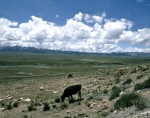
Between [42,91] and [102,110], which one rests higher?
[102,110]

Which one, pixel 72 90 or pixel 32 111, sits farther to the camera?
pixel 72 90

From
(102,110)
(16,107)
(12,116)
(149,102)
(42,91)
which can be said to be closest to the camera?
(149,102)

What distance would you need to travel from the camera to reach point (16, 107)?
19188 mm

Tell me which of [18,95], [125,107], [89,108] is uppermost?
[125,107]

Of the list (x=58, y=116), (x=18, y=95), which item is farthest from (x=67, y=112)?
(x=18, y=95)

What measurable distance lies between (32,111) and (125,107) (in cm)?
881

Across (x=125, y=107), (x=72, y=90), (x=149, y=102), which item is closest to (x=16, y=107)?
(x=72, y=90)

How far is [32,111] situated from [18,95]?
9.95 m

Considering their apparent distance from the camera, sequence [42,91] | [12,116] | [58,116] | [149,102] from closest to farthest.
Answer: [149,102] → [58,116] → [12,116] → [42,91]

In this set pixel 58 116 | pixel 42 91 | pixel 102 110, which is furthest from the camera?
pixel 42 91

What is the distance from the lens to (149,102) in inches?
445

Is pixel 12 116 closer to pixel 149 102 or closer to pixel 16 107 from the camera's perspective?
pixel 16 107

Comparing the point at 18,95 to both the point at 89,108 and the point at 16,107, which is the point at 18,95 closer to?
the point at 16,107

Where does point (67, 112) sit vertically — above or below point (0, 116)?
above
